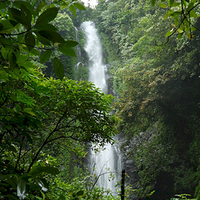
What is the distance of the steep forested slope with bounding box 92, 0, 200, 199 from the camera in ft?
20.5

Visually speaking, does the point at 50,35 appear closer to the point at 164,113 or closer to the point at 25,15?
the point at 25,15

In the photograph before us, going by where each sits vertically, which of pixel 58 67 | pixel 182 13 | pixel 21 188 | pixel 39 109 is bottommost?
pixel 21 188

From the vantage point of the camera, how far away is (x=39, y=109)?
7.78ft

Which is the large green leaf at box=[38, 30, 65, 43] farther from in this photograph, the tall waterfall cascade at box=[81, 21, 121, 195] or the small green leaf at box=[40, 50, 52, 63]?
the tall waterfall cascade at box=[81, 21, 121, 195]

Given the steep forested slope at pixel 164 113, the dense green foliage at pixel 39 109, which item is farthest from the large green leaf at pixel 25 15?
the steep forested slope at pixel 164 113

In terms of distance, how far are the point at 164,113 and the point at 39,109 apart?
6117mm

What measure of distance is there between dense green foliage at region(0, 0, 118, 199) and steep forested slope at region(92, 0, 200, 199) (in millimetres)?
3766

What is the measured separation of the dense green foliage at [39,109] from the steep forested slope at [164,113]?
3.77 metres

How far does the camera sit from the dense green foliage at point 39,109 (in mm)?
468

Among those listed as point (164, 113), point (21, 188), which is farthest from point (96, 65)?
point (21, 188)

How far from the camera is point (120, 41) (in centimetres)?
1191

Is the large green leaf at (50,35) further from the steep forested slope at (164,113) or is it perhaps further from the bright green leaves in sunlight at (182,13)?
the steep forested slope at (164,113)

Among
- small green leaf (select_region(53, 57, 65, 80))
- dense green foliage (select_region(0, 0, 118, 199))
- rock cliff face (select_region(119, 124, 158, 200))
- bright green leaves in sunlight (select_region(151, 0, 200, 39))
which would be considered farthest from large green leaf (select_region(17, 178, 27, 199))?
rock cliff face (select_region(119, 124, 158, 200))

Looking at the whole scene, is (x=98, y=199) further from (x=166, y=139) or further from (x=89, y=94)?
(x=166, y=139)
